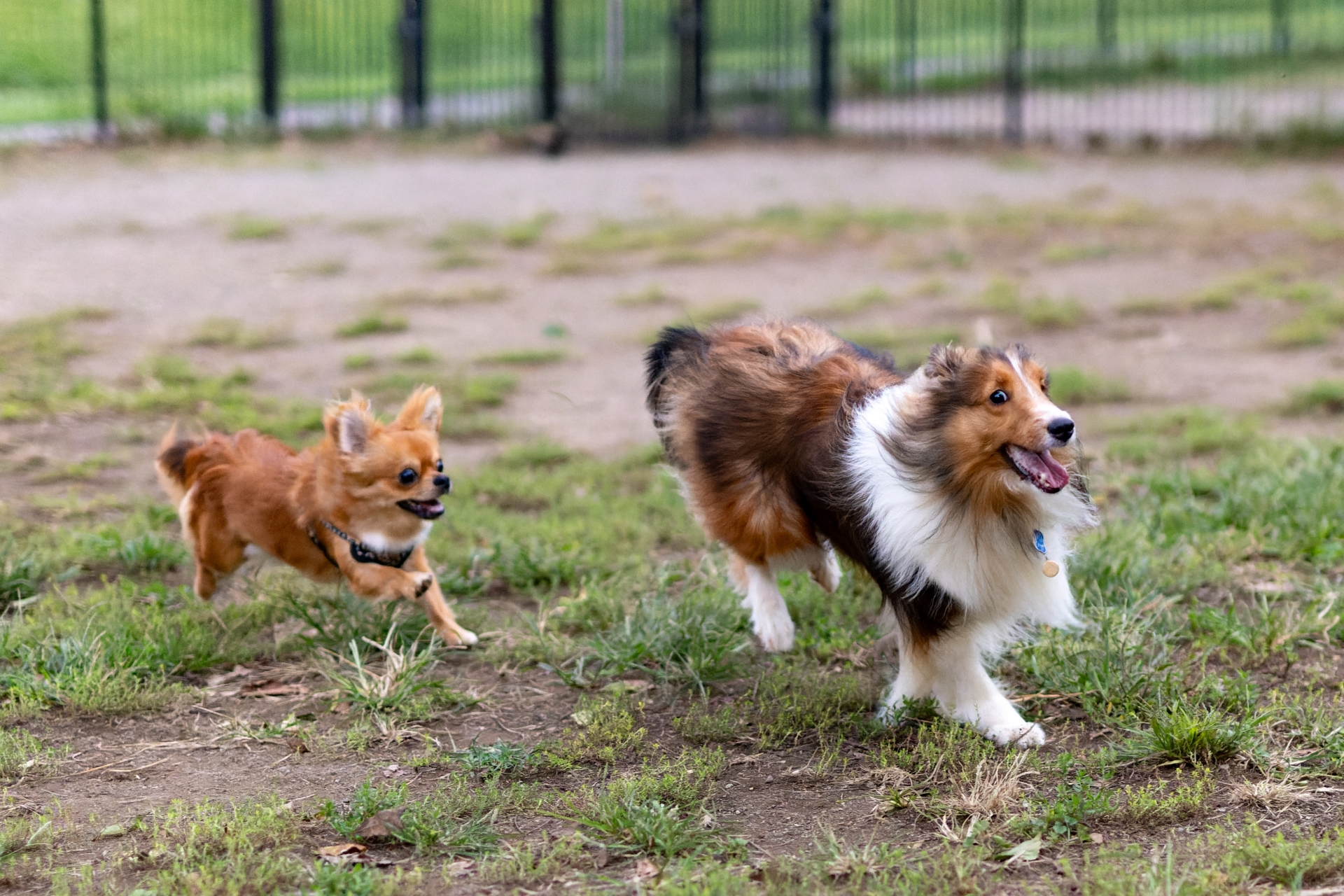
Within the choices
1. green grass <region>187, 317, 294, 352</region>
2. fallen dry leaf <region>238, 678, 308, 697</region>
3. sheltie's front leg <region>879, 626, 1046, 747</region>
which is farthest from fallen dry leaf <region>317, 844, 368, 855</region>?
green grass <region>187, 317, 294, 352</region>

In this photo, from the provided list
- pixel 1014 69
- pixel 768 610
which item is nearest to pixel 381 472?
pixel 768 610

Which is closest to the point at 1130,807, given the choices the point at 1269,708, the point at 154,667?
the point at 1269,708

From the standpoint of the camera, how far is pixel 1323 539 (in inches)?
213

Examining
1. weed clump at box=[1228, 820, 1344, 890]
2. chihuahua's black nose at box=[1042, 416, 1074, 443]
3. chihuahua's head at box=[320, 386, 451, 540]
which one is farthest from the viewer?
chihuahua's head at box=[320, 386, 451, 540]

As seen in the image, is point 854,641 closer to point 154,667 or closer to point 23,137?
point 154,667

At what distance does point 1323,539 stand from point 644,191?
896 centimetres

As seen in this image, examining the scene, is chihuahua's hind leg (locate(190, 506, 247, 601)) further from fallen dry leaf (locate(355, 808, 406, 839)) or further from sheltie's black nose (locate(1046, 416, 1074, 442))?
sheltie's black nose (locate(1046, 416, 1074, 442))

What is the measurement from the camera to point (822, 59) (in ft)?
56.5

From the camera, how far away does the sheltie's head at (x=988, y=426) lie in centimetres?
371

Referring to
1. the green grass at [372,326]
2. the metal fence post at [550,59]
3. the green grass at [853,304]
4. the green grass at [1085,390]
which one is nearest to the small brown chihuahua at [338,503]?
the green grass at [372,326]

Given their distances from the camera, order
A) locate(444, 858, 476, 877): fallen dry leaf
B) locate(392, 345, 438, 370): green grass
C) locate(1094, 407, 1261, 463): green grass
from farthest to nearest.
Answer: locate(392, 345, 438, 370): green grass
locate(1094, 407, 1261, 463): green grass
locate(444, 858, 476, 877): fallen dry leaf

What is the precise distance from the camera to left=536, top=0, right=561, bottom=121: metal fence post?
16219mm

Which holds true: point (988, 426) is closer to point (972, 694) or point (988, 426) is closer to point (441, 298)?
point (972, 694)

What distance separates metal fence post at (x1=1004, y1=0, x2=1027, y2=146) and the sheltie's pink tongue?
12.8 m
